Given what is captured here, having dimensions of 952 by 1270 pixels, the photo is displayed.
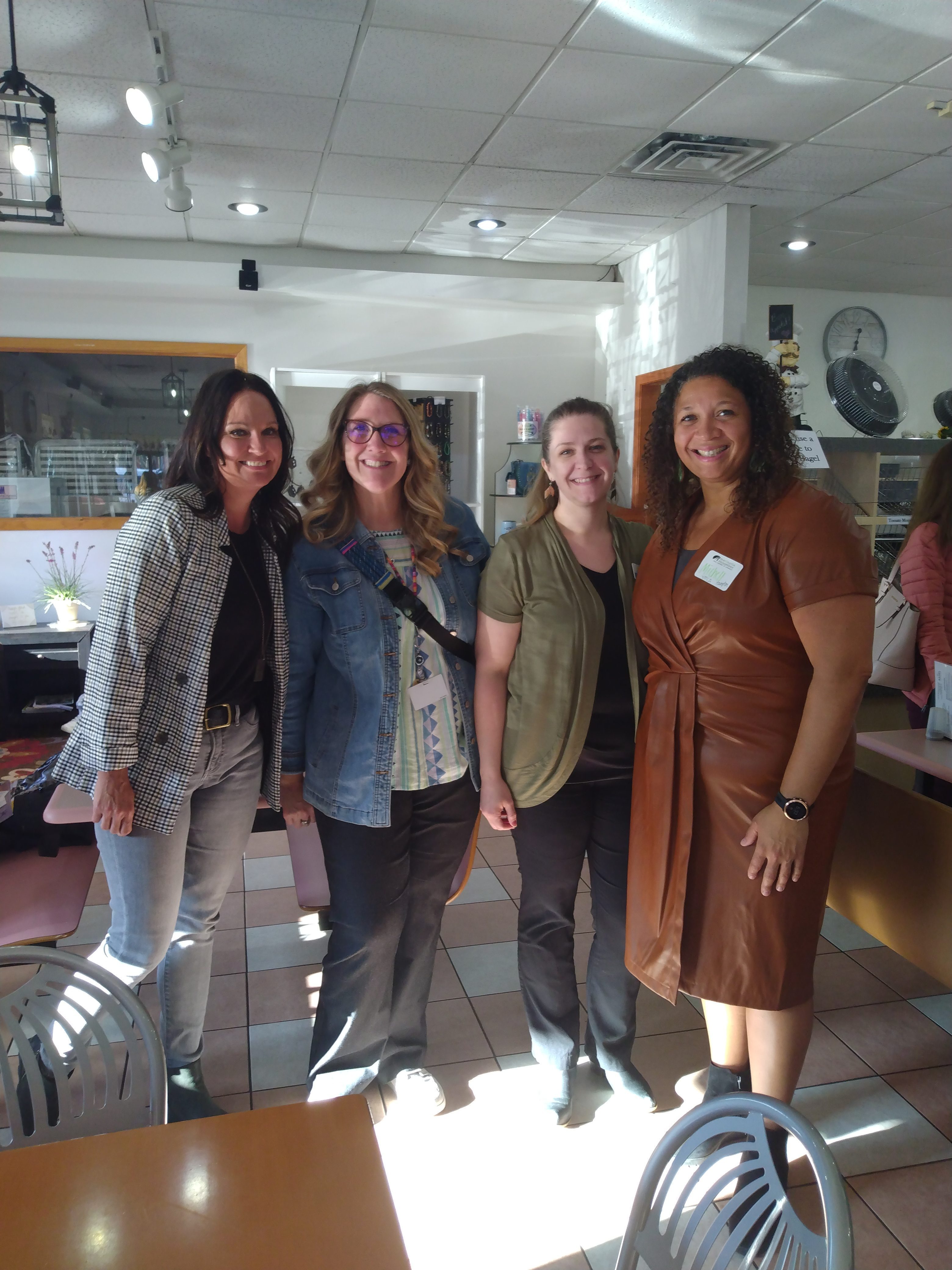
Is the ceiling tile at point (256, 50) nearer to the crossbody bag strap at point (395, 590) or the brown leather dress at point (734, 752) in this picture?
the crossbody bag strap at point (395, 590)

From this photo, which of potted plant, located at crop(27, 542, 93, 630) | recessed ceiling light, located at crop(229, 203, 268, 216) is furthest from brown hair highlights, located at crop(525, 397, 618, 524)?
potted plant, located at crop(27, 542, 93, 630)

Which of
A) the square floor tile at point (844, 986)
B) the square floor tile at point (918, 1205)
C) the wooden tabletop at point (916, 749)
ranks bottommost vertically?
the square floor tile at point (844, 986)

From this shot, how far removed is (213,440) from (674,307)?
433 cm

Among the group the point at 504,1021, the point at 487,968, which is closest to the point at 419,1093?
the point at 504,1021

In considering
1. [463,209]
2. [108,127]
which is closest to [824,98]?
[463,209]

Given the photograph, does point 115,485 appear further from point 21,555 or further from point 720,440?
point 720,440

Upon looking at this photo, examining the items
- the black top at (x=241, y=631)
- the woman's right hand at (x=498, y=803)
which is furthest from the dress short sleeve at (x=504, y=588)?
the black top at (x=241, y=631)

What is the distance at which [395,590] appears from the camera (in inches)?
72.5

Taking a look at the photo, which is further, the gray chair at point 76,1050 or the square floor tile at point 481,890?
the square floor tile at point 481,890

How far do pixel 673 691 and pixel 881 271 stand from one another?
5.88m

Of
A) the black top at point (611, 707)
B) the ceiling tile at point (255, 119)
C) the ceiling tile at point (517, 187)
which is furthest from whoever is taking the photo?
the ceiling tile at point (517, 187)

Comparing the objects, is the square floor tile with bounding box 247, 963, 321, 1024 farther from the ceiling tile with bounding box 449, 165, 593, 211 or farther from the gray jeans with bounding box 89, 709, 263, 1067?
the ceiling tile with bounding box 449, 165, 593, 211

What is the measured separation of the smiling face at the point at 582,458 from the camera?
6.12ft

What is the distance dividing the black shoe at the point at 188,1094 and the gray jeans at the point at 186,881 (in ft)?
0.08
